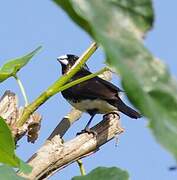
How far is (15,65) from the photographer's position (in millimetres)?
991

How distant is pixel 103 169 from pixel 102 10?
50 cm

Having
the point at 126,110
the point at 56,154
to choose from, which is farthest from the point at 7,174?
the point at 126,110

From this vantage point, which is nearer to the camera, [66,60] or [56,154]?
[56,154]

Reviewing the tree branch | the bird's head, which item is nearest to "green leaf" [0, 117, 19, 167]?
the tree branch

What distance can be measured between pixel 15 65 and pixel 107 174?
16.5 inches

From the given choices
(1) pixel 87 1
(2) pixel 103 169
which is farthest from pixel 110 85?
(1) pixel 87 1

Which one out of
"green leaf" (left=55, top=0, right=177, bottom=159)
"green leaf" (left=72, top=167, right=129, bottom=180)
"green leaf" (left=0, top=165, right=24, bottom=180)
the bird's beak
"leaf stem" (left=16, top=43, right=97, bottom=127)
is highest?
the bird's beak

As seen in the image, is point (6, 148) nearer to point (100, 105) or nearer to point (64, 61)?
point (100, 105)

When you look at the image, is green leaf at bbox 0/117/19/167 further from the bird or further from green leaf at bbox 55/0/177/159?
the bird

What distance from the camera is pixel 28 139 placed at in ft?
4.63

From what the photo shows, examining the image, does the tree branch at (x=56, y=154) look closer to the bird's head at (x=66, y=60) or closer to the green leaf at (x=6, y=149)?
the green leaf at (x=6, y=149)

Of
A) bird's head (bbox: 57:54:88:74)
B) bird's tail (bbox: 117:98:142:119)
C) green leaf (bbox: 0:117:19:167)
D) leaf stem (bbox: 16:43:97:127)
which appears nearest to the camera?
green leaf (bbox: 0:117:19:167)

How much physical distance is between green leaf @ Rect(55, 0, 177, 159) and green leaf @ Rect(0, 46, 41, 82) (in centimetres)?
74

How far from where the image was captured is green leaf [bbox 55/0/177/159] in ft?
0.47
